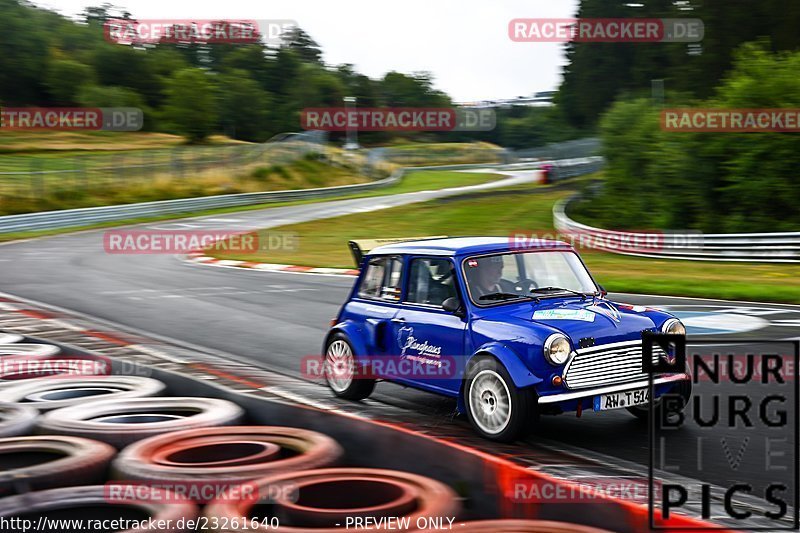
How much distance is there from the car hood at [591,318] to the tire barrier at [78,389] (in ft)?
10.3

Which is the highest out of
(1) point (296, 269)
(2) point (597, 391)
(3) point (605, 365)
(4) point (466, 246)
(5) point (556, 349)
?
(4) point (466, 246)

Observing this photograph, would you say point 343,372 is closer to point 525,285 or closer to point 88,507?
point 525,285

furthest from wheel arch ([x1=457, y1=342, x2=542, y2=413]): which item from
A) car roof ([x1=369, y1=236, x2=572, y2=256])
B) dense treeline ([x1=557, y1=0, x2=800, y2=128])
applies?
dense treeline ([x1=557, y1=0, x2=800, y2=128])

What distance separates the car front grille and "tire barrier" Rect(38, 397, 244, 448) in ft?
8.21

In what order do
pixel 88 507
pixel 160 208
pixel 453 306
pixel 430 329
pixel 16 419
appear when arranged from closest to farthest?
1. pixel 88 507
2. pixel 16 419
3. pixel 453 306
4. pixel 430 329
5. pixel 160 208

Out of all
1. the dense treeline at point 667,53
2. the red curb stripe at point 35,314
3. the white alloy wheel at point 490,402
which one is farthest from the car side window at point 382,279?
the dense treeline at point 667,53

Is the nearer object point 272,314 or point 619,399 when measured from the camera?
point 619,399

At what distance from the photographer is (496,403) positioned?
7.12 metres

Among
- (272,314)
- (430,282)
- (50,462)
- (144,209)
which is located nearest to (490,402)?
(430,282)

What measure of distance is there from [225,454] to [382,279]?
3160 millimetres

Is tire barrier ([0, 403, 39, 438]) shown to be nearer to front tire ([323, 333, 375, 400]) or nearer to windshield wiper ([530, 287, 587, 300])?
front tire ([323, 333, 375, 400])

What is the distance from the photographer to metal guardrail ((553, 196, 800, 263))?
25.1 metres

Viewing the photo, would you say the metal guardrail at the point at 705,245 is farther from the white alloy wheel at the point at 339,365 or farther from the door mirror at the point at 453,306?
the door mirror at the point at 453,306

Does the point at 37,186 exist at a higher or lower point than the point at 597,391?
higher
